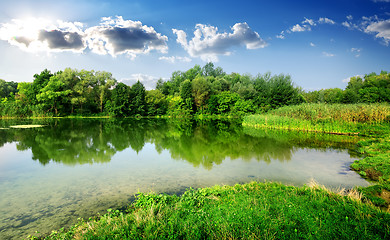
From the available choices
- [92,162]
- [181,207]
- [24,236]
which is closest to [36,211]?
[24,236]

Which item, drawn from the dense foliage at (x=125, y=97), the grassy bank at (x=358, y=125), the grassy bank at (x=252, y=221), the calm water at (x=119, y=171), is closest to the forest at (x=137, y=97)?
the dense foliage at (x=125, y=97)

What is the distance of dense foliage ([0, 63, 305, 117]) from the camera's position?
147 feet

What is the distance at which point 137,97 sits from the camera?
55.8 metres

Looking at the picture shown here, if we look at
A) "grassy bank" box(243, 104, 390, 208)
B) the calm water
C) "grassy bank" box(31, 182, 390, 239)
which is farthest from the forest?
"grassy bank" box(31, 182, 390, 239)

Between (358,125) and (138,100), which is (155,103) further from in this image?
(358,125)

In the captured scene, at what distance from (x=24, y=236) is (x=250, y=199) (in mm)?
5330

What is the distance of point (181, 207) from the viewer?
5000 mm

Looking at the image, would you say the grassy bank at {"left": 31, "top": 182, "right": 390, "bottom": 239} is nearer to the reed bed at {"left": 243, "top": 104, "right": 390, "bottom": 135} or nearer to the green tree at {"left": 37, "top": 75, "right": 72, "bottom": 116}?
the reed bed at {"left": 243, "top": 104, "right": 390, "bottom": 135}

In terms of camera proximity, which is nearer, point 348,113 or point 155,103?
point 348,113

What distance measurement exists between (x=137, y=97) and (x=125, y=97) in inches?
133

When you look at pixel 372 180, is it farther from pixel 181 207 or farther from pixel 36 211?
pixel 36 211

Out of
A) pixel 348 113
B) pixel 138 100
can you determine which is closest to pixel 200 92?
pixel 138 100

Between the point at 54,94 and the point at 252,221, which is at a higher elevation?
the point at 54,94

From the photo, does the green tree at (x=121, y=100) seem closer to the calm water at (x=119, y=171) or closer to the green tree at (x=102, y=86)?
the green tree at (x=102, y=86)
